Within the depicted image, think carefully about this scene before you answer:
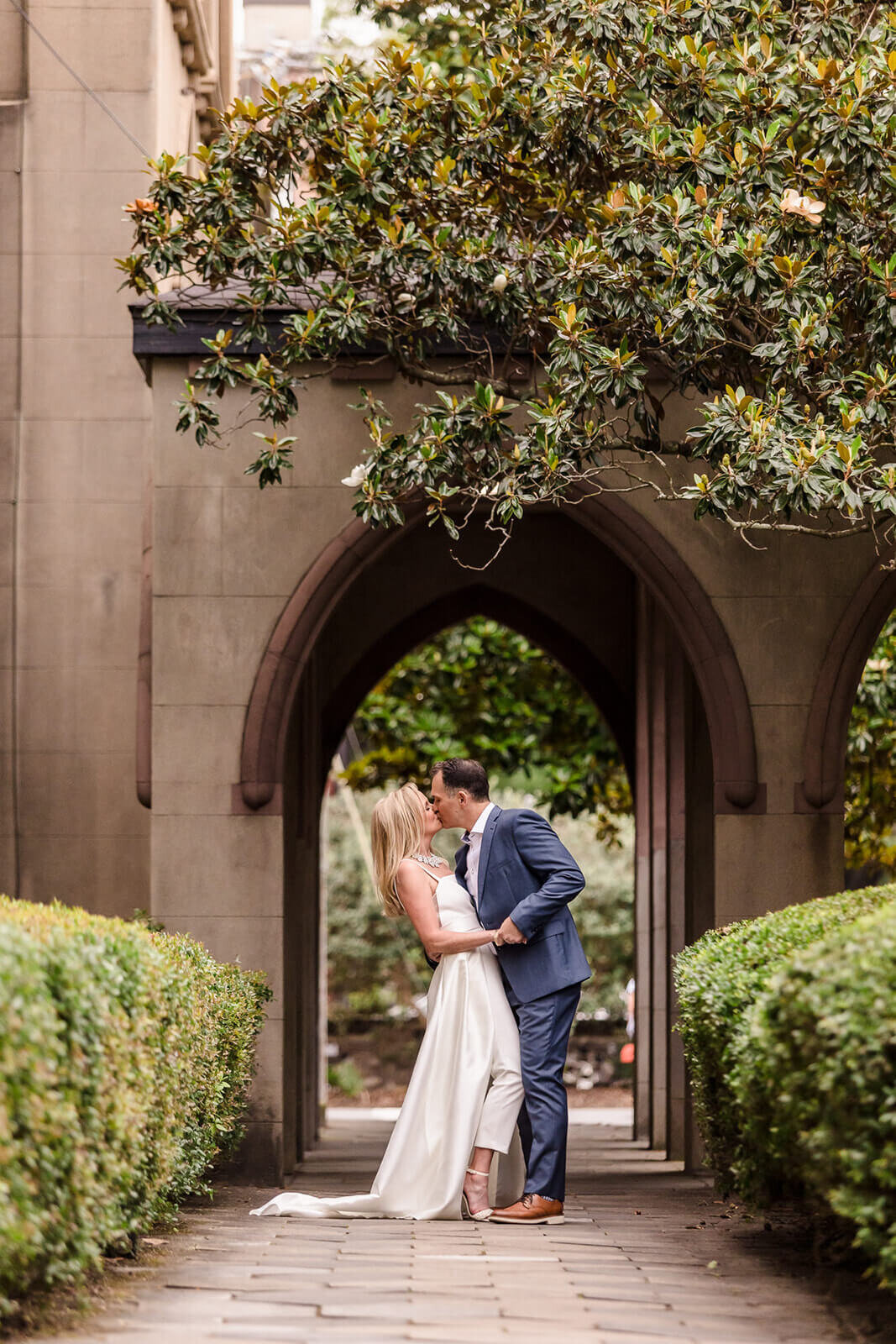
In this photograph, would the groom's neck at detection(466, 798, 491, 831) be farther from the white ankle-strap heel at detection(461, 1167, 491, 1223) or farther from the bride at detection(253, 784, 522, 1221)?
the white ankle-strap heel at detection(461, 1167, 491, 1223)

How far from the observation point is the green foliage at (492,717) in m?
17.5

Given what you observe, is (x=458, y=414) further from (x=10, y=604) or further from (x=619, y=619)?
(x=619, y=619)

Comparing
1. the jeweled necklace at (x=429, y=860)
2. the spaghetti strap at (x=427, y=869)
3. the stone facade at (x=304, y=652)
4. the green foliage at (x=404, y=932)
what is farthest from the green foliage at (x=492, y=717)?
the green foliage at (x=404, y=932)

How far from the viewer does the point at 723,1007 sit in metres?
5.94

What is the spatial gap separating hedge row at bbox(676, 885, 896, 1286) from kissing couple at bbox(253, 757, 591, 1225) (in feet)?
3.54

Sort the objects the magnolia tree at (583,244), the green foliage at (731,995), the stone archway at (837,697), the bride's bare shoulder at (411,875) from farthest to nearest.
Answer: the stone archway at (837,697)
the magnolia tree at (583,244)
the bride's bare shoulder at (411,875)
the green foliage at (731,995)

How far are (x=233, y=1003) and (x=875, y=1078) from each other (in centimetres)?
412

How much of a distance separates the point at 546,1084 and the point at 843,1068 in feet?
9.09

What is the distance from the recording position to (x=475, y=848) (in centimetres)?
739

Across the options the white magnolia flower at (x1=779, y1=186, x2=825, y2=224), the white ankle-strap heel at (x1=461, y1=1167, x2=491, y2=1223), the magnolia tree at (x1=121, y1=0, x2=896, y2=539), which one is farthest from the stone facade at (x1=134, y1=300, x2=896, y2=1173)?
the white ankle-strap heel at (x1=461, y1=1167, x2=491, y2=1223)

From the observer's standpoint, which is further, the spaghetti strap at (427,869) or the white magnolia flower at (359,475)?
the white magnolia flower at (359,475)

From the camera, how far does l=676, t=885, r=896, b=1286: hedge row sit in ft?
14.2

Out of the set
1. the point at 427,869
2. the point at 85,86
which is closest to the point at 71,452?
the point at 85,86

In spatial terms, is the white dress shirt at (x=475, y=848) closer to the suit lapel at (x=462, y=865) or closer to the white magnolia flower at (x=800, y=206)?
the suit lapel at (x=462, y=865)
